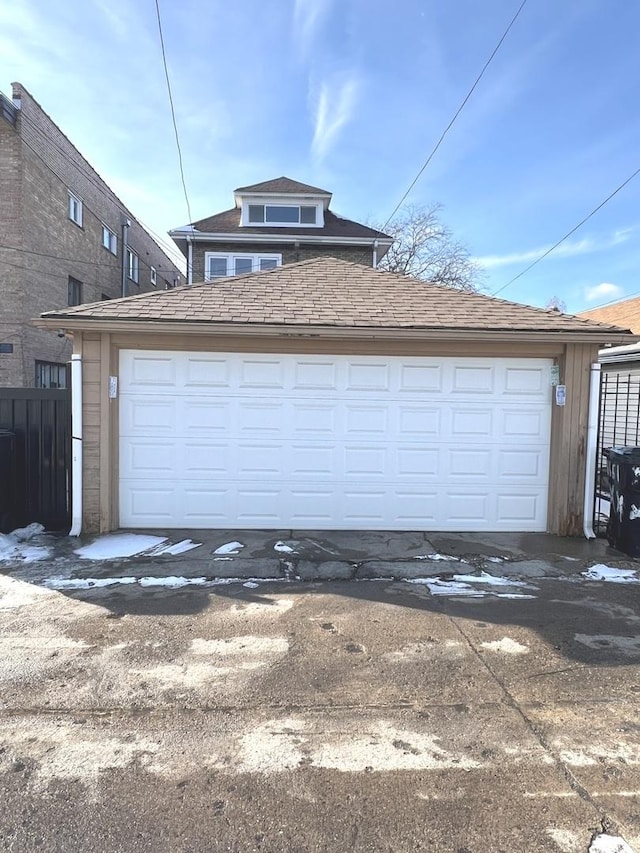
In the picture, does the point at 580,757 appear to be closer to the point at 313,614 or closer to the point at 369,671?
the point at 369,671

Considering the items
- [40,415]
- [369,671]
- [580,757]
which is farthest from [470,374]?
[40,415]

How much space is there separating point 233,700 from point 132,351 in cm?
484

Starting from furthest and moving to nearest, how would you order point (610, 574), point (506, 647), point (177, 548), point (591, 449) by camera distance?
point (591, 449) < point (177, 548) < point (610, 574) < point (506, 647)

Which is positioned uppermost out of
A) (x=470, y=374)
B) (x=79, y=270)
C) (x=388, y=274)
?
(x=79, y=270)

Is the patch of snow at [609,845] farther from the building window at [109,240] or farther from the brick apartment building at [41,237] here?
the building window at [109,240]

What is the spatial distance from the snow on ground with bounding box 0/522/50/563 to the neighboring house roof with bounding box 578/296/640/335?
1103 centimetres

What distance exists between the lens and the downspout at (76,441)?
6695mm

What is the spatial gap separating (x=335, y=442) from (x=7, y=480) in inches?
161

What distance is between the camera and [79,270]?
61.1 ft

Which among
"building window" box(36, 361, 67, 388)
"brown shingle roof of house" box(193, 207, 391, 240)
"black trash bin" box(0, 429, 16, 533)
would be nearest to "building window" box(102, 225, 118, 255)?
"brown shingle roof of house" box(193, 207, 391, 240)

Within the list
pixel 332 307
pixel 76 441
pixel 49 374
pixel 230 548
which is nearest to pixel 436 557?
pixel 230 548

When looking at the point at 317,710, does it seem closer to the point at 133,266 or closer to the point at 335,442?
the point at 335,442

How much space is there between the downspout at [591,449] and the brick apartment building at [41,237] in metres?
11.8

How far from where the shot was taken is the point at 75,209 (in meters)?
18.8
